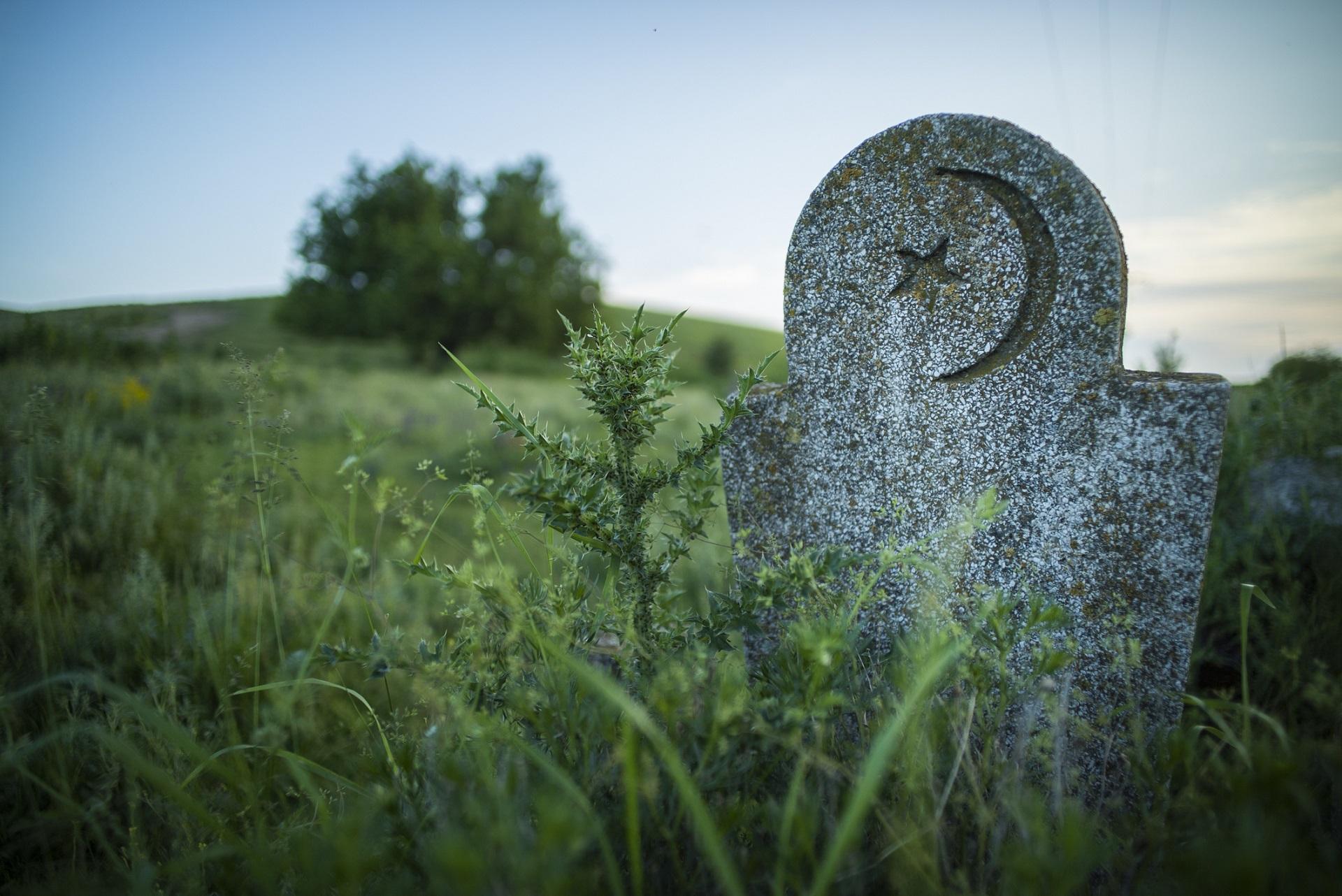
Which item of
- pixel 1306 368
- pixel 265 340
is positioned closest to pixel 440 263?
pixel 265 340

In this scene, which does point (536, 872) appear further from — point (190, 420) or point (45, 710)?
point (190, 420)

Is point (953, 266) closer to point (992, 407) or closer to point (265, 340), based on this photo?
point (992, 407)

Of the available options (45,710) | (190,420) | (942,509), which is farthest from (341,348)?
(942,509)

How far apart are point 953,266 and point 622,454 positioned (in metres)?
1.14

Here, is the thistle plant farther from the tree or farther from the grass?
the tree

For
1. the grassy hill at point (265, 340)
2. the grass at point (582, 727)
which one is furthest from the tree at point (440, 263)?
the grass at point (582, 727)

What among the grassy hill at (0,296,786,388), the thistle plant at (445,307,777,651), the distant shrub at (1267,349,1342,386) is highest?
the grassy hill at (0,296,786,388)

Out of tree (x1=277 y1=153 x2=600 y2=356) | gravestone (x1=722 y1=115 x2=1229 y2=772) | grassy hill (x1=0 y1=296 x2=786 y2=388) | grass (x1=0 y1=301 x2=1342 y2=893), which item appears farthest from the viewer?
tree (x1=277 y1=153 x2=600 y2=356)

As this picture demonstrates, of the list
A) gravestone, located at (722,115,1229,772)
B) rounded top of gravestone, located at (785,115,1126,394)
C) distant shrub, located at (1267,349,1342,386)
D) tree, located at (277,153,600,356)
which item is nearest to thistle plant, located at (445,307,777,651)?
gravestone, located at (722,115,1229,772)

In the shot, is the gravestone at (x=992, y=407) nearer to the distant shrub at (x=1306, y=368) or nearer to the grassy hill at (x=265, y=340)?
the grassy hill at (x=265, y=340)

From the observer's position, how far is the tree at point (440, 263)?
2477 cm

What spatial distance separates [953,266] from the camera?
83.4 inches

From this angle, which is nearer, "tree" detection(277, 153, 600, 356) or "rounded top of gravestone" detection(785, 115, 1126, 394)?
"rounded top of gravestone" detection(785, 115, 1126, 394)

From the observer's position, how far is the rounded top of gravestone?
6.45ft
